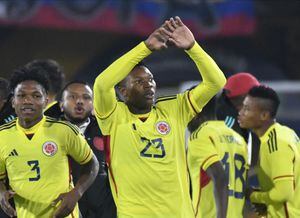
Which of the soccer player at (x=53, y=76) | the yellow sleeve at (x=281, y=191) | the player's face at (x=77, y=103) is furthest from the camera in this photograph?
the soccer player at (x=53, y=76)

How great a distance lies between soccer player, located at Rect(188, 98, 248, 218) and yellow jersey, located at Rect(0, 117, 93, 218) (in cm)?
113

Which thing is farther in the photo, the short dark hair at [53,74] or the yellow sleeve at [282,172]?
the short dark hair at [53,74]

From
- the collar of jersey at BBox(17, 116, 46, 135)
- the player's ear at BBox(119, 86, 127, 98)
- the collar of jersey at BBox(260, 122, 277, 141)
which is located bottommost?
the collar of jersey at BBox(260, 122, 277, 141)

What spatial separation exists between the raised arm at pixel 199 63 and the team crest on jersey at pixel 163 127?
250mm

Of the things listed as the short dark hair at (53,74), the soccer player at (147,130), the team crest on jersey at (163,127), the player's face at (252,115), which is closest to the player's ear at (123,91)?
the soccer player at (147,130)

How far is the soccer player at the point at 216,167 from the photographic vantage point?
25.9 ft

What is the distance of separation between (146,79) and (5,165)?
119cm

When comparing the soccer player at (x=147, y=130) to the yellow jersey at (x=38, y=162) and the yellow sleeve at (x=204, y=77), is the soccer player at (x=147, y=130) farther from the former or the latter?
the yellow jersey at (x=38, y=162)

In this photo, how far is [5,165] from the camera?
7254 millimetres

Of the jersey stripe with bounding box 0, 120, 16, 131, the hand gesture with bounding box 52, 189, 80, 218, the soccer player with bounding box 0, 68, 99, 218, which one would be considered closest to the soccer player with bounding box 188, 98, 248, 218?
the soccer player with bounding box 0, 68, 99, 218

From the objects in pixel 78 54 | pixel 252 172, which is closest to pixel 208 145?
pixel 252 172

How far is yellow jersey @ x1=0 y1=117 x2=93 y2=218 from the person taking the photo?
7148mm

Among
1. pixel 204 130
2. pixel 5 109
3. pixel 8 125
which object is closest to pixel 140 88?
pixel 8 125

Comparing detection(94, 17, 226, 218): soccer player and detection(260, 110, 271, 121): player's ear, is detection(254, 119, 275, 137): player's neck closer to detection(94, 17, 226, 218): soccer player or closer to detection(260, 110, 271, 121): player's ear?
detection(260, 110, 271, 121): player's ear
